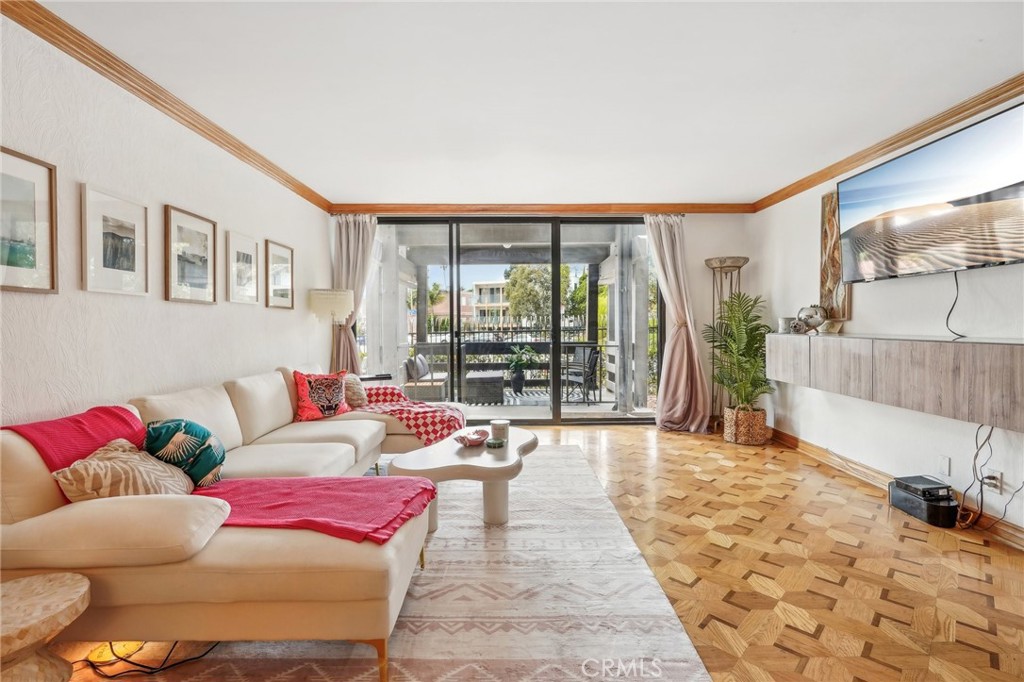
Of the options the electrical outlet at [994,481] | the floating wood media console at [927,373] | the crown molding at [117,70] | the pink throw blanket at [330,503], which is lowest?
the electrical outlet at [994,481]

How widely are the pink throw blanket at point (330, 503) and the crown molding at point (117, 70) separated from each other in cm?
207

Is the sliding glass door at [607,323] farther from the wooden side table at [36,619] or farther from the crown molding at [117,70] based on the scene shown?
the wooden side table at [36,619]

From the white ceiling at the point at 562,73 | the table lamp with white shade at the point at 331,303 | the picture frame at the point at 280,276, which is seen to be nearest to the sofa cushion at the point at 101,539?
the white ceiling at the point at 562,73

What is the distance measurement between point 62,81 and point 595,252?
15.3 ft

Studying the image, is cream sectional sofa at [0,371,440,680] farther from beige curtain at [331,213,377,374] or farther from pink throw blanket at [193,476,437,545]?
beige curtain at [331,213,377,374]

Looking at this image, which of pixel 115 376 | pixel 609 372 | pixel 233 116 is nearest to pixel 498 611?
pixel 115 376

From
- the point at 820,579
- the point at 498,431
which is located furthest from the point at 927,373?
the point at 498,431

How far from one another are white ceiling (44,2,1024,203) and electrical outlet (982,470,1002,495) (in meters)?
2.19

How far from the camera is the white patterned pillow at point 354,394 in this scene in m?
4.09

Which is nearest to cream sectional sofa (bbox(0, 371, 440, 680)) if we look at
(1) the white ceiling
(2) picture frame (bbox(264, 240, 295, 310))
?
(1) the white ceiling

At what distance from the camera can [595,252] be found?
19.0 feet

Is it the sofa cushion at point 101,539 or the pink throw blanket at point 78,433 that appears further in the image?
the pink throw blanket at point 78,433

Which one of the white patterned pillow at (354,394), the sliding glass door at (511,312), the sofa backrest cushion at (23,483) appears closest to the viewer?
the sofa backrest cushion at (23,483)

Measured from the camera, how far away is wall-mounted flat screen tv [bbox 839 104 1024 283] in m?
2.60
